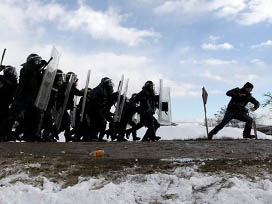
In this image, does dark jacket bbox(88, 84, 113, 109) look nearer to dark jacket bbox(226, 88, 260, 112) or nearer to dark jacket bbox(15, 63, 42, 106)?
dark jacket bbox(15, 63, 42, 106)

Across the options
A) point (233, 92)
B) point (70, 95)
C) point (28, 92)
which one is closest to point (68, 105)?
point (70, 95)

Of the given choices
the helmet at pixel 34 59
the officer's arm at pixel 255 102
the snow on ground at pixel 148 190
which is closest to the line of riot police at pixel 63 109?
the helmet at pixel 34 59

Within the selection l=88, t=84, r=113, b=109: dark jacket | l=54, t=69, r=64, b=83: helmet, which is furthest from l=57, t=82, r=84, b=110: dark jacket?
l=54, t=69, r=64, b=83: helmet

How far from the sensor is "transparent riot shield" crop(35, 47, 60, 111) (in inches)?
331

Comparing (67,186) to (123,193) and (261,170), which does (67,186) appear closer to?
(123,193)

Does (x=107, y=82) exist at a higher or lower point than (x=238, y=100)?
higher

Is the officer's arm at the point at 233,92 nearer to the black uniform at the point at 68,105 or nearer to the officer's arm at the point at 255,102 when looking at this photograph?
the officer's arm at the point at 255,102

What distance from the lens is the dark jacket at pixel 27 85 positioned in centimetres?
835

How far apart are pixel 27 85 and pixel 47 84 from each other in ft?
1.43

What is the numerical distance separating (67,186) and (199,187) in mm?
1192

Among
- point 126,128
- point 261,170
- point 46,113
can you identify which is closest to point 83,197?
point 261,170

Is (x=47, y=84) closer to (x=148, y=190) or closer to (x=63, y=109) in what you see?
(x=63, y=109)

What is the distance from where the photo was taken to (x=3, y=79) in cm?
904

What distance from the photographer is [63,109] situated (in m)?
9.97
